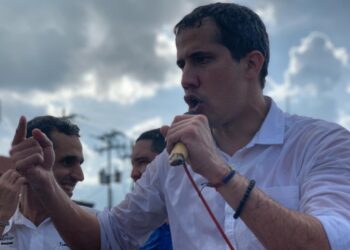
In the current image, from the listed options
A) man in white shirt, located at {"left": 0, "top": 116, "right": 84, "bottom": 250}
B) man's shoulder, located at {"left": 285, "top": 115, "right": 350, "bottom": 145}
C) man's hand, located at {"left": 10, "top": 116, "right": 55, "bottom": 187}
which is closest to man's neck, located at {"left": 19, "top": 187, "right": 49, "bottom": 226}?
man in white shirt, located at {"left": 0, "top": 116, "right": 84, "bottom": 250}

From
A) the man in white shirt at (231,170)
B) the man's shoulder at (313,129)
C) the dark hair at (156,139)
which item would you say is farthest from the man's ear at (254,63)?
the dark hair at (156,139)

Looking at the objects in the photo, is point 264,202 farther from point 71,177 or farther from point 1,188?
point 71,177

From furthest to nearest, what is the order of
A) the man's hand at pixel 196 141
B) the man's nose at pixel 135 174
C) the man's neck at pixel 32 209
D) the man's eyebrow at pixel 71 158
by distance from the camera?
the man's nose at pixel 135 174
the man's eyebrow at pixel 71 158
the man's neck at pixel 32 209
the man's hand at pixel 196 141

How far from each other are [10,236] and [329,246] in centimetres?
256

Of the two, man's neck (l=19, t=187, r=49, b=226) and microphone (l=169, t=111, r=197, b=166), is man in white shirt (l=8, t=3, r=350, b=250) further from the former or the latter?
man's neck (l=19, t=187, r=49, b=226)

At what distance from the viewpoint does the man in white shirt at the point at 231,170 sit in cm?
198

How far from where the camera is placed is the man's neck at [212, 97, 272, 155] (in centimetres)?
265

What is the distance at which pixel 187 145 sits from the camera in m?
1.97

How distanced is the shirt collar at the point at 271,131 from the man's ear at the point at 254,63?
0.80 feet

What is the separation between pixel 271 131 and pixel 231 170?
1.93ft

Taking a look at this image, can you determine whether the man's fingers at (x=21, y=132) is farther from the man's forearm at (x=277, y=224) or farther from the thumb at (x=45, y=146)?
the man's forearm at (x=277, y=224)

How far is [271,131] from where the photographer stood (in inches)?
100

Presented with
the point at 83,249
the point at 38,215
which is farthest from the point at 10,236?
the point at 83,249

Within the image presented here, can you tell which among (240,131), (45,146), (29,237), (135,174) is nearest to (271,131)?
(240,131)
